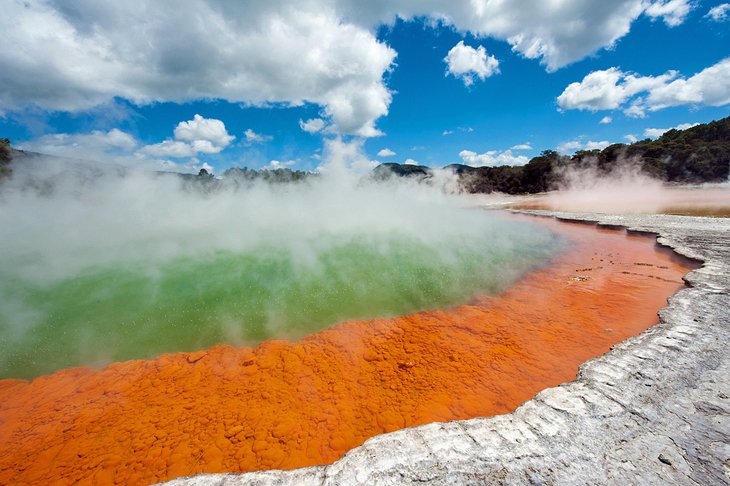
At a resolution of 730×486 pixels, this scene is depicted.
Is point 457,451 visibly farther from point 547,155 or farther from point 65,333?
point 547,155

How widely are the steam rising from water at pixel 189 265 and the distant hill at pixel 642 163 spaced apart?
1976 centimetres

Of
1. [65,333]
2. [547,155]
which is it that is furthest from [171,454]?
[547,155]

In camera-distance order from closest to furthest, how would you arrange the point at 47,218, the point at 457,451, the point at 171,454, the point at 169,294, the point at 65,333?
the point at 457,451 < the point at 171,454 < the point at 65,333 < the point at 169,294 < the point at 47,218

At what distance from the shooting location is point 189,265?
8.25 m

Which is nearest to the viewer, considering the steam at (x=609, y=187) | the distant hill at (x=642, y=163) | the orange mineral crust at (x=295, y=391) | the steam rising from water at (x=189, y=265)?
the orange mineral crust at (x=295, y=391)

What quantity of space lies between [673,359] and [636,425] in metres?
1.45

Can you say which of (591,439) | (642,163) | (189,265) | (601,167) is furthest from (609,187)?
(189,265)

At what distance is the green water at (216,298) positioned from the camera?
15.9 ft

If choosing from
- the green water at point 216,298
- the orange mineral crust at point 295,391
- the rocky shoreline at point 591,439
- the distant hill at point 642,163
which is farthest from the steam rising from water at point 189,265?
the distant hill at point 642,163

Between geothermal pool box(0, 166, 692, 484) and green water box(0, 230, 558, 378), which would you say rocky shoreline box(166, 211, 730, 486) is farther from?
green water box(0, 230, 558, 378)

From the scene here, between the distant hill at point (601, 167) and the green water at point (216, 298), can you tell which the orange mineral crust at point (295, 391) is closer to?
the green water at point (216, 298)

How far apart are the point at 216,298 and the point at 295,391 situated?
3657mm

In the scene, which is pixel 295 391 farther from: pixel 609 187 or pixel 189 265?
pixel 609 187

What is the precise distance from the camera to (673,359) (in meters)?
3.21
